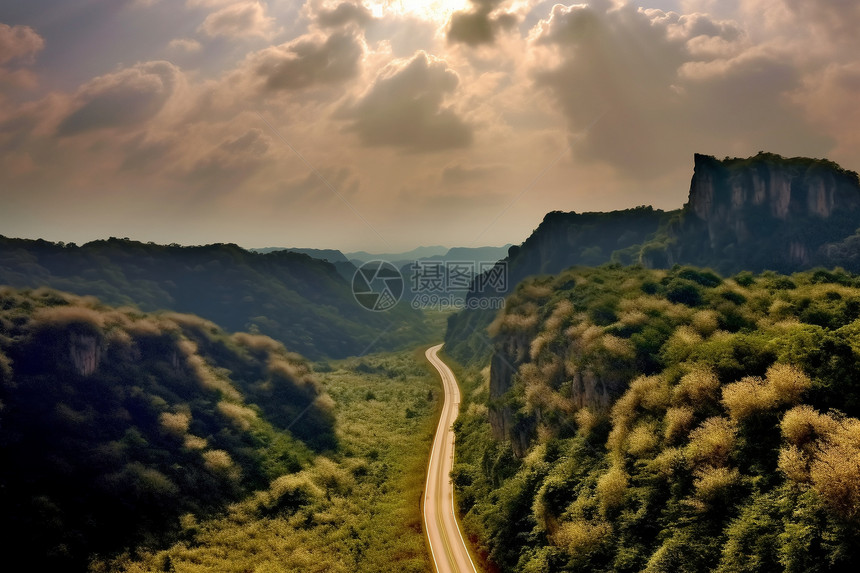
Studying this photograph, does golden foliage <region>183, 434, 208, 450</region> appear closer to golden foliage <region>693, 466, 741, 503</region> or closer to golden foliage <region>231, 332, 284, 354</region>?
golden foliage <region>231, 332, 284, 354</region>

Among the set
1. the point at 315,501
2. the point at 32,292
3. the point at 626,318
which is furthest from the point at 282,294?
the point at 626,318

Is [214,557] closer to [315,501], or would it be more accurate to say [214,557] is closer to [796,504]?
[315,501]

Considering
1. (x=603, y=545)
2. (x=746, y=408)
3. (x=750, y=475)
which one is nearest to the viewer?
(x=750, y=475)

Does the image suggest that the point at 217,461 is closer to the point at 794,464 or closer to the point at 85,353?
the point at 85,353

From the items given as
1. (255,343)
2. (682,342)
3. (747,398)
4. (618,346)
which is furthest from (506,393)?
(255,343)

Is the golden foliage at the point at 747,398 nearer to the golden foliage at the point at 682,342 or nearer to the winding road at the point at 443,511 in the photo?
the golden foliage at the point at 682,342

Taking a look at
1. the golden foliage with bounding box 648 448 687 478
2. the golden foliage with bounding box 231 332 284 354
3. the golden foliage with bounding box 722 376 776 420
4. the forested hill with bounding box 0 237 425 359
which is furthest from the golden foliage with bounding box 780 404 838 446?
the forested hill with bounding box 0 237 425 359
